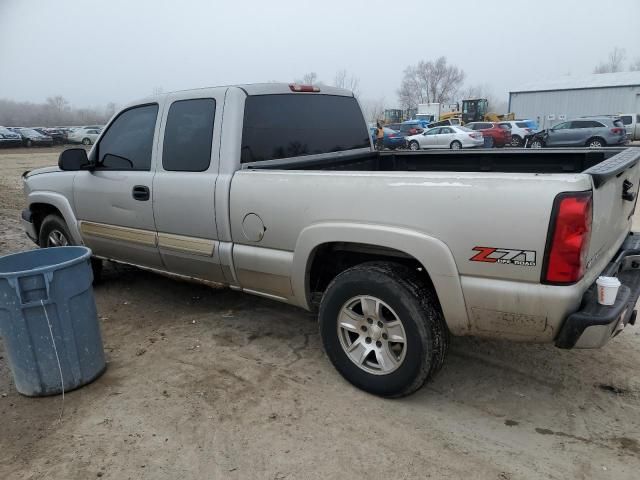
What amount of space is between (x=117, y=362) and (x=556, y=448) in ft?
9.86

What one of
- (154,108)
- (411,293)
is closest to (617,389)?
(411,293)

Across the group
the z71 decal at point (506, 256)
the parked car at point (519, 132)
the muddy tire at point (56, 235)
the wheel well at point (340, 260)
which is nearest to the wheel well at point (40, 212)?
the muddy tire at point (56, 235)

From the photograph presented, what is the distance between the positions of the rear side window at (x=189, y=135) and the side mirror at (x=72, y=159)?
0.97 meters

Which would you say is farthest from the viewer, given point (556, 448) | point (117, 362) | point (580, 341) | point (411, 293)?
point (117, 362)

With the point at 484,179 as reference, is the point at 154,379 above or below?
below

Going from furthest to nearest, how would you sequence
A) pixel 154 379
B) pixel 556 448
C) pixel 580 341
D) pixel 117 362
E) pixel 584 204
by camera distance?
pixel 117 362 < pixel 154 379 < pixel 556 448 < pixel 580 341 < pixel 584 204

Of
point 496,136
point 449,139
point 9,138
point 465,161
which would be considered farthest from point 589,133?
point 9,138

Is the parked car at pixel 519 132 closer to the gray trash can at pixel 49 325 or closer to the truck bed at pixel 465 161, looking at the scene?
the truck bed at pixel 465 161

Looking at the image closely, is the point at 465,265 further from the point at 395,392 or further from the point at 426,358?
the point at 395,392

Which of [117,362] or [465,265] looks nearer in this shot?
[465,265]

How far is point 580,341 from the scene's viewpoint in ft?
8.27

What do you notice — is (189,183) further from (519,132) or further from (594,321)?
(519,132)

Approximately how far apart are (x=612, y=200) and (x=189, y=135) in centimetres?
293

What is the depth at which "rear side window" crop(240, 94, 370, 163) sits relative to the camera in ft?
12.4
